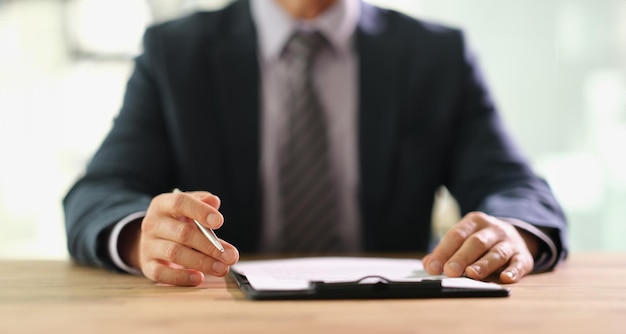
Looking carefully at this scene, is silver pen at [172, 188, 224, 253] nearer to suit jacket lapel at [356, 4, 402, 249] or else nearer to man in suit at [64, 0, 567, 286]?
man in suit at [64, 0, 567, 286]

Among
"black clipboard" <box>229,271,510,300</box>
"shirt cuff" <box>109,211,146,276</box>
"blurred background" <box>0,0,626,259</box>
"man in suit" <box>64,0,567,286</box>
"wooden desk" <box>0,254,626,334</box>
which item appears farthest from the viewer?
"blurred background" <box>0,0,626,259</box>

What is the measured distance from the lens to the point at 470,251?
1.15 meters

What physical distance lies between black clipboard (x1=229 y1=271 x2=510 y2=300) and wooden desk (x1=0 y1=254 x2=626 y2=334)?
0.02 meters

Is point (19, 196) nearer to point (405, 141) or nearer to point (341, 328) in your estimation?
point (405, 141)

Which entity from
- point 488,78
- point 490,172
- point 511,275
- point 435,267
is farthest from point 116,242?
point 488,78

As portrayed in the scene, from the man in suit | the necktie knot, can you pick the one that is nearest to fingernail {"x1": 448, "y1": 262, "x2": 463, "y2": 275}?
the man in suit

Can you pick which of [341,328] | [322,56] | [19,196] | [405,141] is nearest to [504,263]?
[341,328]

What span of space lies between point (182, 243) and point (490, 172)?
84 cm

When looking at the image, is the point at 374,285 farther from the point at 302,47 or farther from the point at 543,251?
the point at 302,47

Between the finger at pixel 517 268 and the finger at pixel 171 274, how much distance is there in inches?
16.3

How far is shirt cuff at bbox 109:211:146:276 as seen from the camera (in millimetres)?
1265

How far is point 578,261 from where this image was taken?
4.82 feet

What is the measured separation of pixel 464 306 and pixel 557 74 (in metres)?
3.53

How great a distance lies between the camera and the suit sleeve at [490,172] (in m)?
1.42
